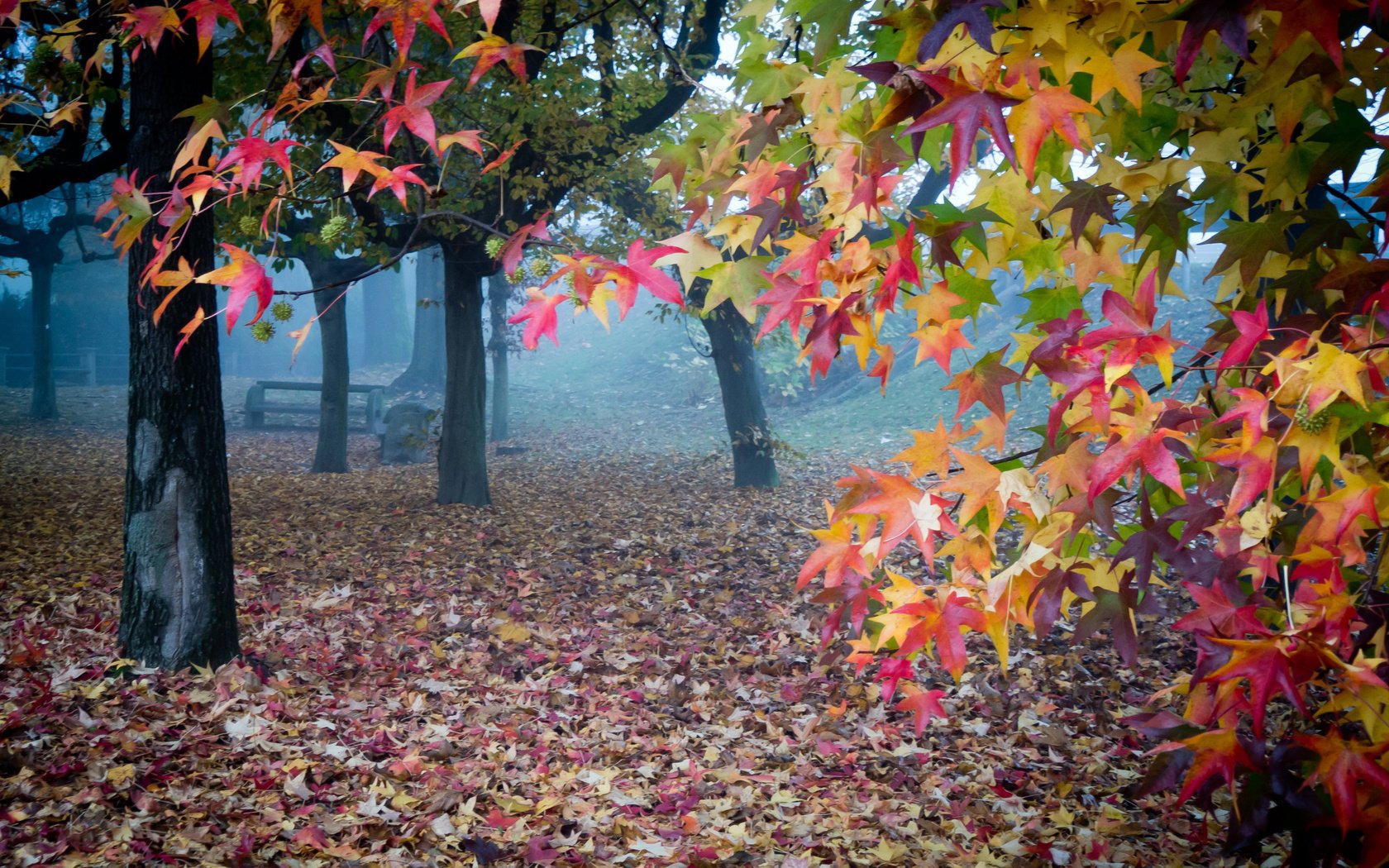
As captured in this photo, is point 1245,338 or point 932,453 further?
point 932,453

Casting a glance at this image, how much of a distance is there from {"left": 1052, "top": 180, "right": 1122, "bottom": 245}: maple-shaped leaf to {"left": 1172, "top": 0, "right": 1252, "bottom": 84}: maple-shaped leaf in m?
0.46

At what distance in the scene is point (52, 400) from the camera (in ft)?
56.9

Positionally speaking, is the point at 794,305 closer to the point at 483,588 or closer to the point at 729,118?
the point at 729,118

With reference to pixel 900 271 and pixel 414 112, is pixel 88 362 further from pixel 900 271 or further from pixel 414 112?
pixel 900 271

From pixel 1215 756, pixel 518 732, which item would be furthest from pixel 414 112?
pixel 518 732

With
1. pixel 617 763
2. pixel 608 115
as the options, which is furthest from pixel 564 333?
pixel 617 763

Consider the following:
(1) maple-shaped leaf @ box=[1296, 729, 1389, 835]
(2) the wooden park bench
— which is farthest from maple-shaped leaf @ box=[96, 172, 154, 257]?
(2) the wooden park bench

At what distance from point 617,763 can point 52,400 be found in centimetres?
1851

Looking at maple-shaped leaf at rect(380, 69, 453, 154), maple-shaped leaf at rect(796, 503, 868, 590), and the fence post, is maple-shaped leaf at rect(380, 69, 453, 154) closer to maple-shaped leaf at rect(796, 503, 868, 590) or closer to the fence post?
maple-shaped leaf at rect(796, 503, 868, 590)

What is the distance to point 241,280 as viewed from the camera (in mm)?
2082

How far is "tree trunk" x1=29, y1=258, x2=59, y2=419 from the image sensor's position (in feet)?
53.6

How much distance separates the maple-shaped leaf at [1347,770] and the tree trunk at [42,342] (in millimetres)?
20253

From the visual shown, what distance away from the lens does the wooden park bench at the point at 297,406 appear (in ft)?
54.6

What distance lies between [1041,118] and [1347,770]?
1.35 meters
